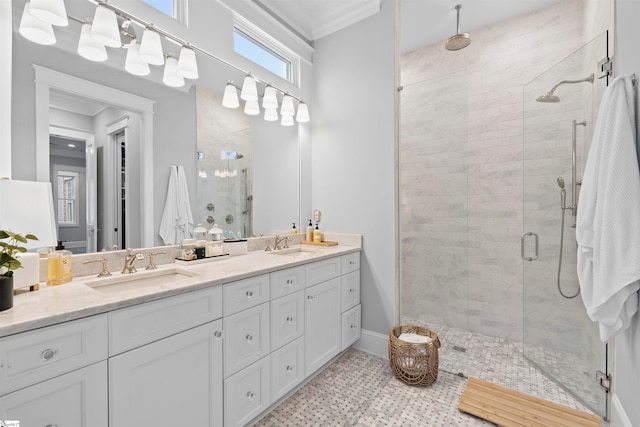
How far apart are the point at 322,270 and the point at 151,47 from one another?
1.77 m

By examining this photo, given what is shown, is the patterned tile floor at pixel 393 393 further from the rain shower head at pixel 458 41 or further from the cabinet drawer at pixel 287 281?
the rain shower head at pixel 458 41

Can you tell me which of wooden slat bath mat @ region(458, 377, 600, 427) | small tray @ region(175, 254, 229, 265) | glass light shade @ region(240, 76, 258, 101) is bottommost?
wooden slat bath mat @ region(458, 377, 600, 427)

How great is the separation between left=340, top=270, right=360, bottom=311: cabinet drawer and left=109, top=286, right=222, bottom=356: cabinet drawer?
121 cm

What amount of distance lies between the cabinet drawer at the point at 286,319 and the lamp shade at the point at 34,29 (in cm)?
171

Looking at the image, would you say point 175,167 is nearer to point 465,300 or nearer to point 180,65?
point 180,65

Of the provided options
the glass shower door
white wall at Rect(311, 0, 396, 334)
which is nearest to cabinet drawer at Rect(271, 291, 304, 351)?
white wall at Rect(311, 0, 396, 334)

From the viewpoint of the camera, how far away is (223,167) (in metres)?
2.20

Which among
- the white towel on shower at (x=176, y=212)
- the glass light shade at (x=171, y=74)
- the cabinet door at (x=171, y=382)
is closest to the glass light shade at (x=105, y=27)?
the glass light shade at (x=171, y=74)

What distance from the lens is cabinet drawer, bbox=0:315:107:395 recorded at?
864mm

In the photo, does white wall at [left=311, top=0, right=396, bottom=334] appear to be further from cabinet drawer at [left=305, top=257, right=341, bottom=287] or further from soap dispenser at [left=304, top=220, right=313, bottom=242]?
cabinet drawer at [left=305, top=257, right=341, bottom=287]

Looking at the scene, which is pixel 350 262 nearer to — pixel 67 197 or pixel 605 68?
pixel 67 197

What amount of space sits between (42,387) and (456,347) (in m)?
2.81

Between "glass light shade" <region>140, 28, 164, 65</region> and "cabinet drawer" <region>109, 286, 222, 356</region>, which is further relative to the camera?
"glass light shade" <region>140, 28, 164, 65</region>

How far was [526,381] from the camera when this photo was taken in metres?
2.13
